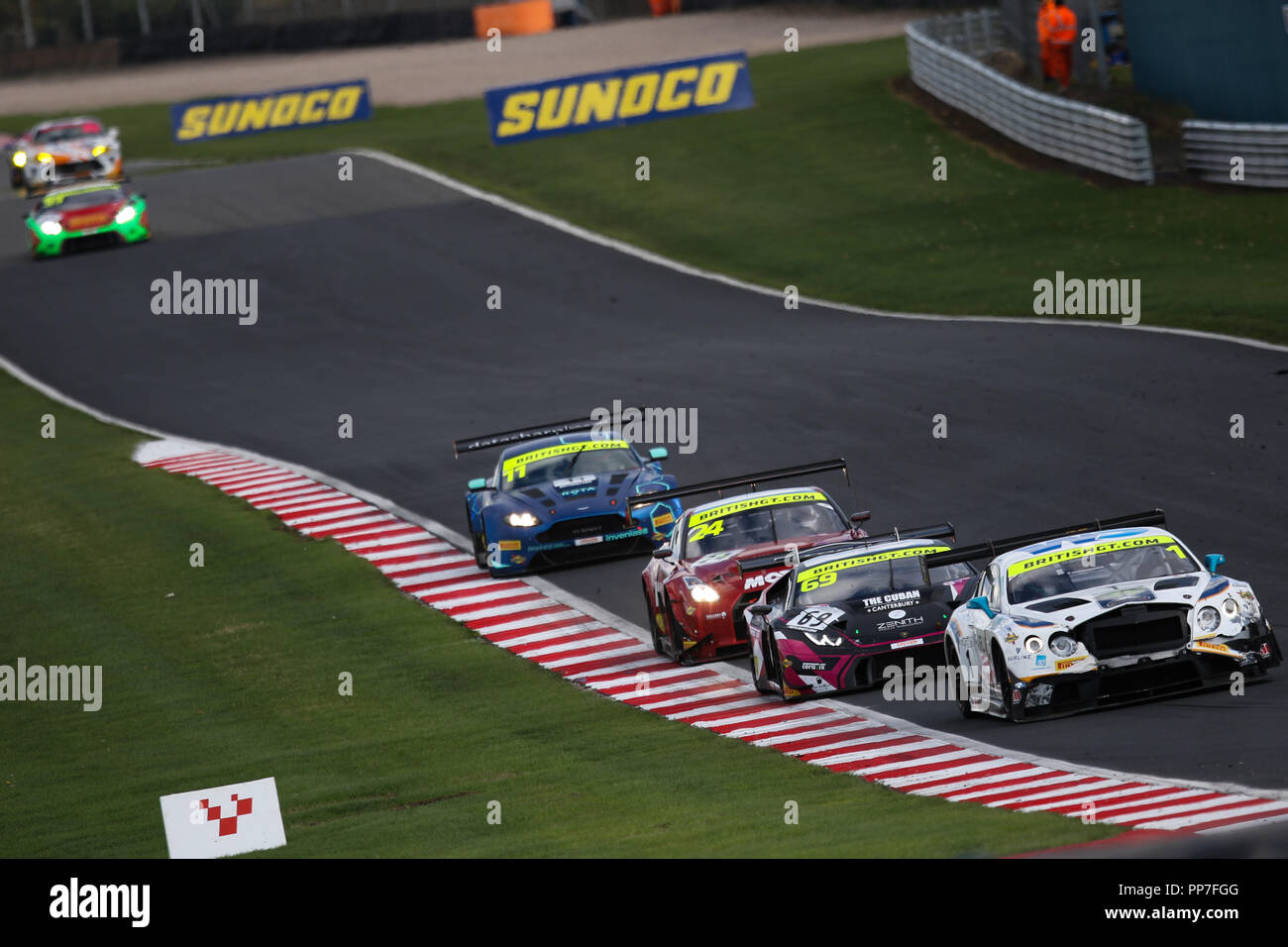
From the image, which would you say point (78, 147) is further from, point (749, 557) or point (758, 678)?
point (758, 678)

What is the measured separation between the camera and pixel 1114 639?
13602 mm

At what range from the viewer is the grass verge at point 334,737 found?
11625 millimetres

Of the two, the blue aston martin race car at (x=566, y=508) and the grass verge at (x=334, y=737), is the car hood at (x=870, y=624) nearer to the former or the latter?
the grass verge at (x=334, y=737)

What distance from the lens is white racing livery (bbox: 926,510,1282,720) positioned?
535 inches

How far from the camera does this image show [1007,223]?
38.2m

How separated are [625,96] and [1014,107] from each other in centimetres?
1159

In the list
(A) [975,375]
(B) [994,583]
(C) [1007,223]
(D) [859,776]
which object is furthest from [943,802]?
(C) [1007,223]

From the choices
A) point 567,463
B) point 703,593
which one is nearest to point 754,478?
point 703,593

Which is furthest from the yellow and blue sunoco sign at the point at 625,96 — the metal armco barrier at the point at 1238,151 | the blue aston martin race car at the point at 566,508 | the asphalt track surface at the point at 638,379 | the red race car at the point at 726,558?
the red race car at the point at 726,558

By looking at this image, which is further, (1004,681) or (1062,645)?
(1004,681)

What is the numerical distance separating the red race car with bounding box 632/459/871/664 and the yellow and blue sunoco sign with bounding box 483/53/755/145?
33284mm

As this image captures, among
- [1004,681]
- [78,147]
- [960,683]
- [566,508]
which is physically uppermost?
[78,147]

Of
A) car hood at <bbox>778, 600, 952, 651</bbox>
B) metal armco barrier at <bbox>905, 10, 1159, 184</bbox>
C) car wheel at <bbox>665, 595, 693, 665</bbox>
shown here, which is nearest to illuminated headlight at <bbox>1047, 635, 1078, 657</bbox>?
car hood at <bbox>778, 600, 952, 651</bbox>

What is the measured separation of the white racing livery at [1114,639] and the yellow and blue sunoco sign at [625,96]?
38792 mm
